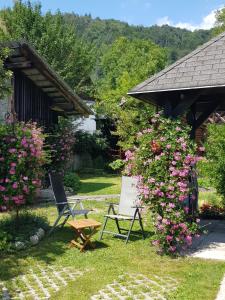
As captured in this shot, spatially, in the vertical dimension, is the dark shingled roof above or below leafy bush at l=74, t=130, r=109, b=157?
above

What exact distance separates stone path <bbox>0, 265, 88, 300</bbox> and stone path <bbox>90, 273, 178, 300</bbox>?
23.9 inches

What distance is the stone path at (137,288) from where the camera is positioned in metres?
5.18

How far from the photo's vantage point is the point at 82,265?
256 inches

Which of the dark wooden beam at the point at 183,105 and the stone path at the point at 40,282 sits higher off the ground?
the dark wooden beam at the point at 183,105

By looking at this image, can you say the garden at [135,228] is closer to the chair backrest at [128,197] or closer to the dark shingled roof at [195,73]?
the chair backrest at [128,197]

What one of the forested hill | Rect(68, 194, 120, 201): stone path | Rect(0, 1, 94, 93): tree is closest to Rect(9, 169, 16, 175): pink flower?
Rect(68, 194, 120, 201): stone path

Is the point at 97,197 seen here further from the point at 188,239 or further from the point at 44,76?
the point at 188,239

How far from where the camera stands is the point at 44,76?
1393 centimetres

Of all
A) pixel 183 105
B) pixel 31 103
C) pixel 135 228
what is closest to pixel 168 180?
pixel 183 105

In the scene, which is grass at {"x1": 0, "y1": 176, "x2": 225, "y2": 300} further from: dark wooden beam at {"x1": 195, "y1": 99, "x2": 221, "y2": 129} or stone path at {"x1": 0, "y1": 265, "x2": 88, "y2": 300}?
dark wooden beam at {"x1": 195, "y1": 99, "x2": 221, "y2": 129}

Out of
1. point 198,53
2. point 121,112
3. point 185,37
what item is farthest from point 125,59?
point 198,53

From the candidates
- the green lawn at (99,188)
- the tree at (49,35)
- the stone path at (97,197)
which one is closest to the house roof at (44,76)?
the green lawn at (99,188)

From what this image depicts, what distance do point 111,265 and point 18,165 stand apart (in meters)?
2.49

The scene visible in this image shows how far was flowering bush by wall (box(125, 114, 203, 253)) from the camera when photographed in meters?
7.06
